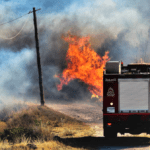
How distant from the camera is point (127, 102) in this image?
49.1ft

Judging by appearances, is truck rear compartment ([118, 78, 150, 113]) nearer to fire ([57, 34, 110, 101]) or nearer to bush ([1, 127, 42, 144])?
bush ([1, 127, 42, 144])

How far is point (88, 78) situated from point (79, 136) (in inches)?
484

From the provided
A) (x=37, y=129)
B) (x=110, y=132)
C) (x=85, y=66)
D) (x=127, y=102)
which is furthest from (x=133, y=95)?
(x=85, y=66)

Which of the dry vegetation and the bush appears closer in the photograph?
the dry vegetation

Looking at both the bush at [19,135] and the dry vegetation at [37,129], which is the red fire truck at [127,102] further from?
the bush at [19,135]

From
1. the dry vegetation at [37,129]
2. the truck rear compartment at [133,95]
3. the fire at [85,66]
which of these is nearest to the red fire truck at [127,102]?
the truck rear compartment at [133,95]

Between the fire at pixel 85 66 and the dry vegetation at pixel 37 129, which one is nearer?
the dry vegetation at pixel 37 129

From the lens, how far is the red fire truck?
14.9m

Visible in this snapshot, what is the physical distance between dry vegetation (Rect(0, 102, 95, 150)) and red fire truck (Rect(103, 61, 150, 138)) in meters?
2.72

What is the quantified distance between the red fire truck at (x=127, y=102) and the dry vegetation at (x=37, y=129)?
2721mm

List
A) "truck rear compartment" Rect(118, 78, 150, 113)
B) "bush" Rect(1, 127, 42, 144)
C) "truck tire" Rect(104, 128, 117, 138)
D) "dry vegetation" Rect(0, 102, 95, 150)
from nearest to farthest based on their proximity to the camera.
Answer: "dry vegetation" Rect(0, 102, 95, 150), "truck rear compartment" Rect(118, 78, 150, 113), "truck tire" Rect(104, 128, 117, 138), "bush" Rect(1, 127, 42, 144)

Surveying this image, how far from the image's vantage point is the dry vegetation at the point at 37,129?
14421 millimetres

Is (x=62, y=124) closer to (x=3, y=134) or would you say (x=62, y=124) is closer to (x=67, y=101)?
(x=3, y=134)

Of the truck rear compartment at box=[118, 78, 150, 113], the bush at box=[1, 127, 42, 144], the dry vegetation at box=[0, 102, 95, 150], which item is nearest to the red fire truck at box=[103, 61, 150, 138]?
the truck rear compartment at box=[118, 78, 150, 113]
